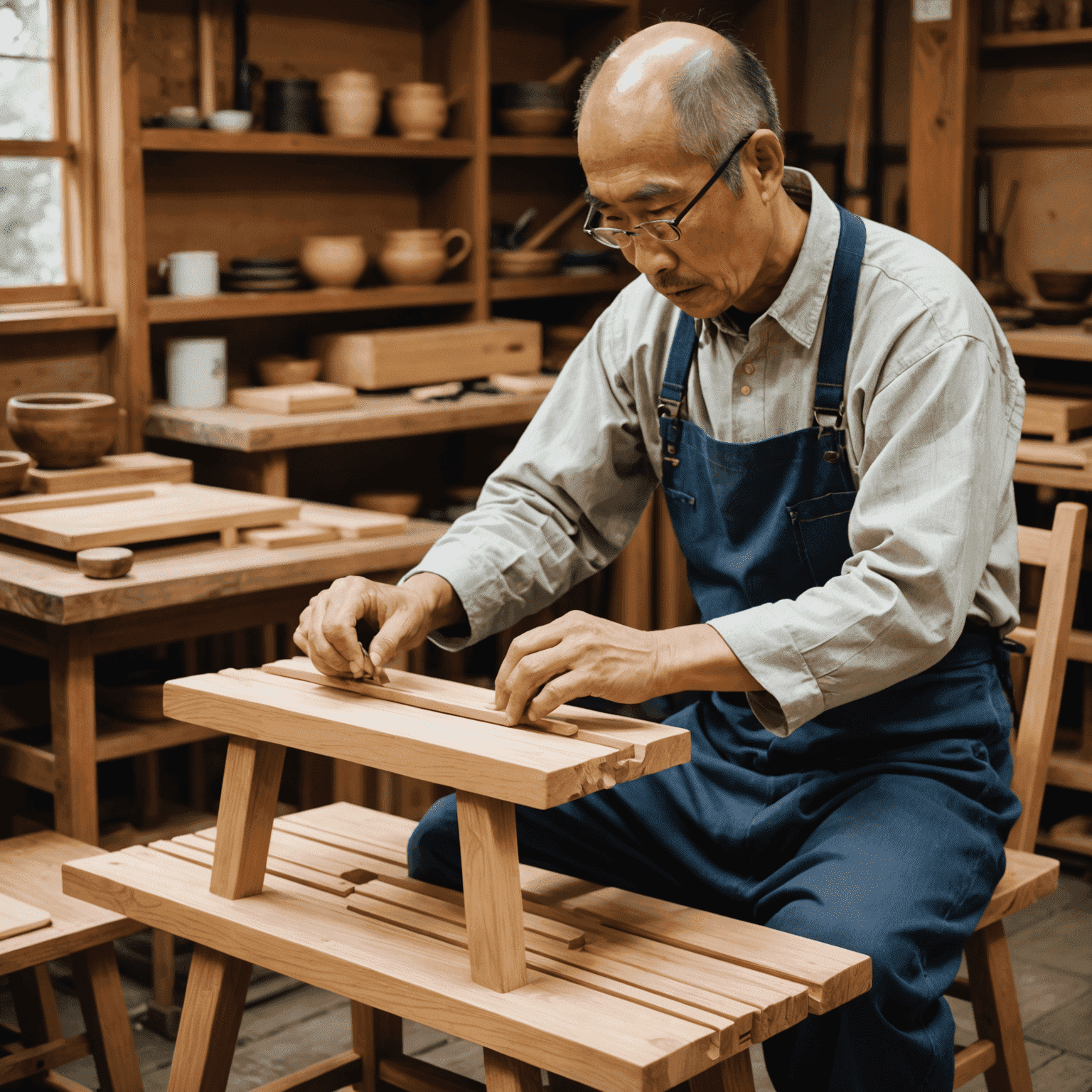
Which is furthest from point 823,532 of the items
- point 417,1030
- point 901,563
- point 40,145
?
point 40,145

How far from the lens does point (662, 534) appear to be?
173 inches

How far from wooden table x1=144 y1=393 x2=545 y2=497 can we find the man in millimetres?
1404

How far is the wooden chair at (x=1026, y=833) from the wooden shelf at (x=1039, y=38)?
7.50 ft

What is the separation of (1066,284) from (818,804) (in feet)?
8.90

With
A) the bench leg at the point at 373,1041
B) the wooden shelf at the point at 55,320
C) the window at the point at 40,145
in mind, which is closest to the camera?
the bench leg at the point at 373,1041

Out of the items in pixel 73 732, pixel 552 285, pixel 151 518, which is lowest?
pixel 73 732

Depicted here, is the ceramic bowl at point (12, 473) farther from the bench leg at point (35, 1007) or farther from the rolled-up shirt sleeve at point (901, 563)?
the rolled-up shirt sleeve at point (901, 563)

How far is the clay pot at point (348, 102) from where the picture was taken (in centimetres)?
396

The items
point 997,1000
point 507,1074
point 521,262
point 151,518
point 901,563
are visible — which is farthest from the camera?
point 521,262

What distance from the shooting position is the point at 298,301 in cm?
390

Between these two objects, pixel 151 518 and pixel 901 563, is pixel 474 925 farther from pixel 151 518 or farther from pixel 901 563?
pixel 151 518

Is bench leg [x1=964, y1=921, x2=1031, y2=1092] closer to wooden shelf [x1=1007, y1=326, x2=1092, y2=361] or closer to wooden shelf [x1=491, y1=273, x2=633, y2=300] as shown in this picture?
wooden shelf [x1=1007, y1=326, x2=1092, y2=361]

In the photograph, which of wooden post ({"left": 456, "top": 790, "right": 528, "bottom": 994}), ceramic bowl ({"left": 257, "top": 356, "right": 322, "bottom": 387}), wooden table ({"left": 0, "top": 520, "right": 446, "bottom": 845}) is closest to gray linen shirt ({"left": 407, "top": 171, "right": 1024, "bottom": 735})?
wooden post ({"left": 456, "top": 790, "right": 528, "bottom": 994})

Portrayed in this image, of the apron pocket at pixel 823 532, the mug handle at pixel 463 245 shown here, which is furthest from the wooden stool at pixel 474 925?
the mug handle at pixel 463 245
